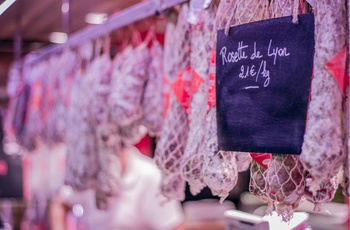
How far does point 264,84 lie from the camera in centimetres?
154

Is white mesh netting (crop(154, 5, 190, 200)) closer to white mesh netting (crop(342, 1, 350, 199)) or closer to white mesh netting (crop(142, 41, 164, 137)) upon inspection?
white mesh netting (crop(142, 41, 164, 137))

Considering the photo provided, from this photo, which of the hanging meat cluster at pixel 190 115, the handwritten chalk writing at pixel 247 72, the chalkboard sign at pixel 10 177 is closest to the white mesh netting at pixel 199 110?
the hanging meat cluster at pixel 190 115

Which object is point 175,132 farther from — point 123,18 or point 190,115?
point 123,18

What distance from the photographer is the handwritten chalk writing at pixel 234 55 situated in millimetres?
1621

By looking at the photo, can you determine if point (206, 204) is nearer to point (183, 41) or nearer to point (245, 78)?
point (183, 41)

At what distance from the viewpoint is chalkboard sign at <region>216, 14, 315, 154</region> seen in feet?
4.70

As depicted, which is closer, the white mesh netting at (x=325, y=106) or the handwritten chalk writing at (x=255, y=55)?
the white mesh netting at (x=325, y=106)

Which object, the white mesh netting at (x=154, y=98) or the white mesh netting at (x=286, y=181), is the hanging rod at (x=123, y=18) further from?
the white mesh netting at (x=286, y=181)

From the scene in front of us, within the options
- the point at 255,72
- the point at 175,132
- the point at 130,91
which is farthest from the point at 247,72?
the point at 130,91

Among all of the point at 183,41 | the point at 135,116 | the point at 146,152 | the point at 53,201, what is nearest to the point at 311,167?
the point at 183,41

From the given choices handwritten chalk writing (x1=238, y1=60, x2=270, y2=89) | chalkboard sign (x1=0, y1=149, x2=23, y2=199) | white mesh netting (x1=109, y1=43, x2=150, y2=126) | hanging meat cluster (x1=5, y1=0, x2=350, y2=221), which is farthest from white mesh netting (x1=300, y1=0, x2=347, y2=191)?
chalkboard sign (x1=0, y1=149, x2=23, y2=199)

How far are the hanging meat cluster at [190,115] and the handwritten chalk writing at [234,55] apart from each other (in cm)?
8

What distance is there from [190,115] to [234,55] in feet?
1.26

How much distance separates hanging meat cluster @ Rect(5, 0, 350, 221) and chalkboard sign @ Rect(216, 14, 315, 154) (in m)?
0.04
